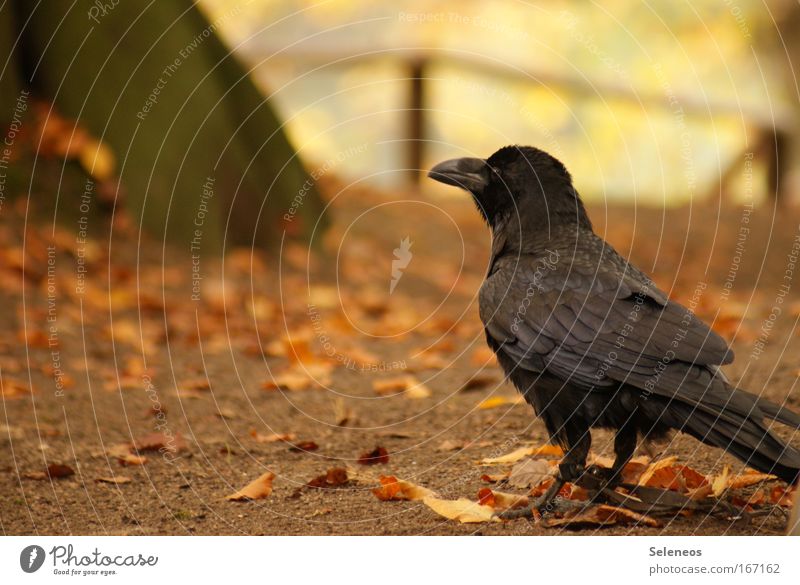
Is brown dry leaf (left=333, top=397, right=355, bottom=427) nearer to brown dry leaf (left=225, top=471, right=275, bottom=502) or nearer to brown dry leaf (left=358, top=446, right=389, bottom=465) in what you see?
brown dry leaf (left=358, top=446, right=389, bottom=465)

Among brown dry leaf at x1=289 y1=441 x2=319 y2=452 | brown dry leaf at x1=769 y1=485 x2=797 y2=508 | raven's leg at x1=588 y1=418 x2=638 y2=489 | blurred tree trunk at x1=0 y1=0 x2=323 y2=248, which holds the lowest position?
brown dry leaf at x1=289 y1=441 x2=319 y2=452

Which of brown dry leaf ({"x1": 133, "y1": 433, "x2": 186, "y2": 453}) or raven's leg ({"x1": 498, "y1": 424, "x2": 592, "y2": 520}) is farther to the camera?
brown dry leaf ({"x1": 133, "y1": 433, "x2": 186, "y2": 453})

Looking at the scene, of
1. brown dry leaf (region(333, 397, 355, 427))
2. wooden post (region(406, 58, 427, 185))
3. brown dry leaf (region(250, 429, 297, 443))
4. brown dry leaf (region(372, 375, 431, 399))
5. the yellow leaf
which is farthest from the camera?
wooden post (region(406, 58, 427, 185))

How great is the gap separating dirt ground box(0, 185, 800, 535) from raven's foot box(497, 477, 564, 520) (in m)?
0.10

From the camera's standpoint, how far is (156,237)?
813 centimetres

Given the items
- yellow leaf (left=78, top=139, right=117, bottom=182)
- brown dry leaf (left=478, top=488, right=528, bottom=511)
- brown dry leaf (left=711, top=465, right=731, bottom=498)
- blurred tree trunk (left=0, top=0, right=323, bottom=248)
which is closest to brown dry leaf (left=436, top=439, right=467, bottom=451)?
brown dry leaf (left=478, top=488, right=528, bottom=511)

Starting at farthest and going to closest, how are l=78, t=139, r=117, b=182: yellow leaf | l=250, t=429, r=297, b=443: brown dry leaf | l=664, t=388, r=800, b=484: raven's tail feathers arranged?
l=78, t=139, r=117, b=182: yellow leaf → l=250, t=429, r=297, b=443: brown dry leaf → l=664, t=388, r=800, b=484: raven's tail feathers

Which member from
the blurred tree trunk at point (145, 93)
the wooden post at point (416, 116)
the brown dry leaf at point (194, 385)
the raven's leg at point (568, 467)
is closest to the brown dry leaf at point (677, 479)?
the raven's leg at point (568, 467)

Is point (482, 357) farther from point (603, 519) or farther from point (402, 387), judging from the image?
point (603, 519)

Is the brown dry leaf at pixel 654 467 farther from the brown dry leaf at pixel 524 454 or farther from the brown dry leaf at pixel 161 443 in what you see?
the brown dry leaf at pixel 161 443

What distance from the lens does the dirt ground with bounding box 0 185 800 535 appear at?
12.7ft

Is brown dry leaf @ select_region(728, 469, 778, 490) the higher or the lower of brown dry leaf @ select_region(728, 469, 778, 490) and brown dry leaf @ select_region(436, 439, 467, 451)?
the higher

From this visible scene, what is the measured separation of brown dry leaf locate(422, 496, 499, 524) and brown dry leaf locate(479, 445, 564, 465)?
21.3 inches

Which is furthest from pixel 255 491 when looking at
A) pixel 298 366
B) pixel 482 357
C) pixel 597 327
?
pixel 482 357
